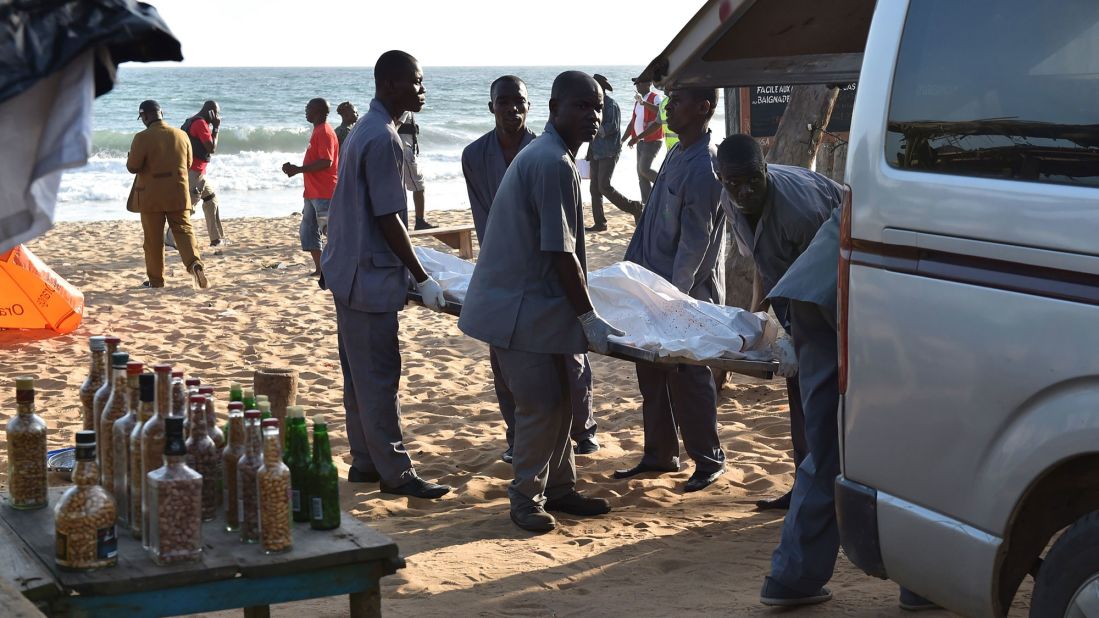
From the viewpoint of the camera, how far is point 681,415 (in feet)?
20.4

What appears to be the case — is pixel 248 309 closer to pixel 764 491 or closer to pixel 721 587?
pixel 764 491

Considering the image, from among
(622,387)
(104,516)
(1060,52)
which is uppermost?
(1060,52)

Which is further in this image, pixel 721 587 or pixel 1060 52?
pixel 721 587

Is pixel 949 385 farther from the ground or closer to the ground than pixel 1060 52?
closer to the ground

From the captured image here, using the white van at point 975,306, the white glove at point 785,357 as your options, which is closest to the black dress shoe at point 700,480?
the white glove at point 785,357

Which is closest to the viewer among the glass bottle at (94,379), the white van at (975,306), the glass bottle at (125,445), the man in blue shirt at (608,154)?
the white van at (975,306)

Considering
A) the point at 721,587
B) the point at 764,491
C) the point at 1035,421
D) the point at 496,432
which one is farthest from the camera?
the point at 496,432

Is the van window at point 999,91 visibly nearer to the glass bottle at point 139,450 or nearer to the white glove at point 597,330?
the white glove at point 597,330

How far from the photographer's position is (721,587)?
470 centimetres

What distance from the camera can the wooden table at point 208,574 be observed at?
297 cm

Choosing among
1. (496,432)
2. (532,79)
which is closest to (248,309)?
(496,432)

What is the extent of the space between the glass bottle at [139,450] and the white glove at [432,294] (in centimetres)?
252

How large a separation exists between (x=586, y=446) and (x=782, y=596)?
2.65 meters

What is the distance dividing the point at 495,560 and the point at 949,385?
2.51 meters
